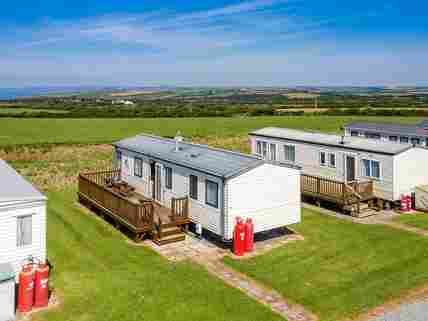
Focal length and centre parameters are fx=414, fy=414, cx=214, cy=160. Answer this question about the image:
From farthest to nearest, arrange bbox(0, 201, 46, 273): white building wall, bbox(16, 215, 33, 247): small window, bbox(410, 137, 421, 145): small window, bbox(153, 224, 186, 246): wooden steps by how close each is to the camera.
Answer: bbox(410, 137, 421, 145): small window
bbox(153, 224, 186, 246): wooden steps
bbox(16, 215, 33, 247): small window
bbox(0, 201, 46, 273): white building wall

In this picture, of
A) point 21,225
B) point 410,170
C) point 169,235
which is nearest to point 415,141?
point 410,170

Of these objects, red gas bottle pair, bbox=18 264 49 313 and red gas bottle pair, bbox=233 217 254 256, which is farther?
red gas bottle pair, bbox=233 217 254 256

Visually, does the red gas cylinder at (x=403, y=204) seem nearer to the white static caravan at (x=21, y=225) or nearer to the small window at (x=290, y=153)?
the small window at (x=290, y=153)

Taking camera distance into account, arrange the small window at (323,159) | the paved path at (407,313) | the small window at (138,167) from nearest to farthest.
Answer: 1. the paved path at (407,313)
2. the small window at (138,167)
3. the small window at (323,159)

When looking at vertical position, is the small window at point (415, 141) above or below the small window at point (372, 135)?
below

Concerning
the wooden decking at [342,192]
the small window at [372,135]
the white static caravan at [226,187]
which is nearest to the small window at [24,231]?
the white static caravan at [226,187]

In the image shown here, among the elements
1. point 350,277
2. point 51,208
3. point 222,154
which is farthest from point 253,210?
point 51,208

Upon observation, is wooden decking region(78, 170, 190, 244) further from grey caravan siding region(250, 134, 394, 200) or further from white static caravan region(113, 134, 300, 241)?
grey caravan siding region(250, 134, 394, 200)

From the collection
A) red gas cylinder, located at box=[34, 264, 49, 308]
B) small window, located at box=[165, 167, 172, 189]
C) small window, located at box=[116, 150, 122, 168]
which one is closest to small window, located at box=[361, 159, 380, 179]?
small window, located at box=[165, 167, 172, 189]
